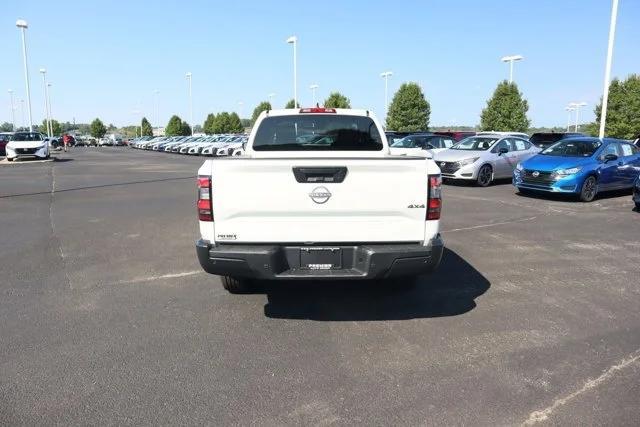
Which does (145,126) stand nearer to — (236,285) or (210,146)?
(210,146)

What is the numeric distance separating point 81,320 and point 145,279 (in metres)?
1.29

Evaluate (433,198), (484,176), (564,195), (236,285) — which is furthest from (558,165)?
(236,285)

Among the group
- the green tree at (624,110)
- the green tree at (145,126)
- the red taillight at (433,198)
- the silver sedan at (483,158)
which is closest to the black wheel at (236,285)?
the red taillight at (433,198)

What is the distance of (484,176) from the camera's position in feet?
52.1

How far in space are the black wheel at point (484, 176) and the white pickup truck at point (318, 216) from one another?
12237 mm

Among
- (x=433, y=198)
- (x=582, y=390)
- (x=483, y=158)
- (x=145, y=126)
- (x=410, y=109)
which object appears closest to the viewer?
(x=582, y=390)

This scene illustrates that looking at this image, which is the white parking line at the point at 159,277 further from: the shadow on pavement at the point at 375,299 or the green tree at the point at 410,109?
the green tree at the point at 410,109

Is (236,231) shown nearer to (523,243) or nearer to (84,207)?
(523,243)

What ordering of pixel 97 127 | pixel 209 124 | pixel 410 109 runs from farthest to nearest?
pixel 97 127
pixel 209 124
pixel 410 109

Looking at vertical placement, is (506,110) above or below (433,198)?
above

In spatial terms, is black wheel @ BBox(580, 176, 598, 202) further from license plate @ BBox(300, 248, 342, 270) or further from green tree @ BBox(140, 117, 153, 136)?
green tree @ BBox(140, 117, 153, 136)

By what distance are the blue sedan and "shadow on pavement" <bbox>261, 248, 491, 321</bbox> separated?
766 centimetres

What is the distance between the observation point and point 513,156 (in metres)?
16.9

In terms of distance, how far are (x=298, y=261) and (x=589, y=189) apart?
10.9 metres
